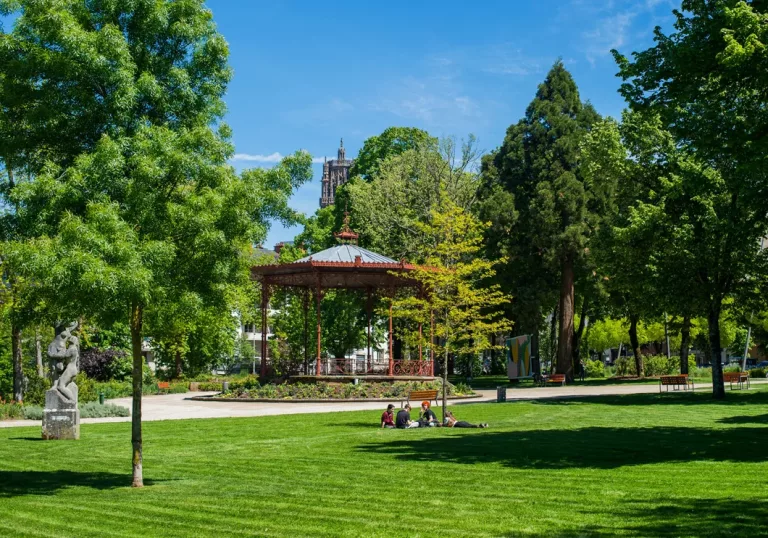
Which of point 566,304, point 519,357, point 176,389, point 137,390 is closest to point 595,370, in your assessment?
point 566,304

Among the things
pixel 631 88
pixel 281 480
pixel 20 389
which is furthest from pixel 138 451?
pixel 20 389

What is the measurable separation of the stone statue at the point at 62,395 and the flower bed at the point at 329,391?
15.9 meters

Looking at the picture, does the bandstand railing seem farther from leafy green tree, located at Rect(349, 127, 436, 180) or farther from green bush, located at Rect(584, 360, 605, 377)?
green bush, located at Rect(584, 360, 605, 377)

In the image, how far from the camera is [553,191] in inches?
1946

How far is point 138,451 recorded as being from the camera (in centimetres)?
1328

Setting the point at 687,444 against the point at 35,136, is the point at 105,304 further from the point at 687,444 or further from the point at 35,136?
the point at 687,444

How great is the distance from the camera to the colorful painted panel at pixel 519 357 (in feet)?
143

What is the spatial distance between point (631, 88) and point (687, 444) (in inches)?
306

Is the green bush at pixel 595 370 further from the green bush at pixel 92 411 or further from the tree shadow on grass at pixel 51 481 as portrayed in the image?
the tree shadow on grass at pixel 51 481

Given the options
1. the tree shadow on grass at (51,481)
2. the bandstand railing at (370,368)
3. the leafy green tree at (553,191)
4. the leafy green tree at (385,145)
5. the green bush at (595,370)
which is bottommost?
the green bush at (595,370)

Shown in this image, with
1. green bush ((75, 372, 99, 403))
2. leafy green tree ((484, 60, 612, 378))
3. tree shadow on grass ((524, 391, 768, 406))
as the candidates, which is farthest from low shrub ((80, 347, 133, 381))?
tree shadow on grass ((524, 391, 768, 406))

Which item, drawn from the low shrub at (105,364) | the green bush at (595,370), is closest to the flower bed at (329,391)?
the low shrub at (105,364)

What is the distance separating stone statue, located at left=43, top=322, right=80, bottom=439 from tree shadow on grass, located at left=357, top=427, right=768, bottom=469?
7.69m

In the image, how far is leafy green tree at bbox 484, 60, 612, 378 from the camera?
48.6 metres
